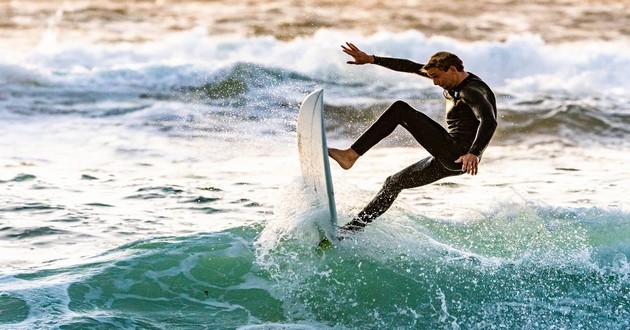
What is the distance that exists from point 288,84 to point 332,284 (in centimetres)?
1587

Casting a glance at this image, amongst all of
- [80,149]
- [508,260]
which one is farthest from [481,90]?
[80,149]

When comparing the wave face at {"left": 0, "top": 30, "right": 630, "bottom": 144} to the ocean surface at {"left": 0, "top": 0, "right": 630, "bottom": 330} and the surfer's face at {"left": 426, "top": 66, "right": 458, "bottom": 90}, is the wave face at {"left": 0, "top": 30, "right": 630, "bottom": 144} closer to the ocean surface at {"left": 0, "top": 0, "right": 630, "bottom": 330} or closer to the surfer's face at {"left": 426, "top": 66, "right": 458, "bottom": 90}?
the ocean surface at {"left": 0, "top": 0, "right": 630, "bottom": 330}

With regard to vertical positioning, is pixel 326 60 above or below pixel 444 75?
below

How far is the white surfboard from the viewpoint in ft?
25.3

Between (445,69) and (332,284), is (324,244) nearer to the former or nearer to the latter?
(332,284)

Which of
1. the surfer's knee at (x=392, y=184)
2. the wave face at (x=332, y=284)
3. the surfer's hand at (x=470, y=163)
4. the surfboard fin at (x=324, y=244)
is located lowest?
the wave face at (x=332, y=284)

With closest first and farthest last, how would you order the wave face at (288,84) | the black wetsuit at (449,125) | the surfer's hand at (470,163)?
the surfer's hand at (470,163) < the black wetsuit at (449,125) < the wave face at (288,84)

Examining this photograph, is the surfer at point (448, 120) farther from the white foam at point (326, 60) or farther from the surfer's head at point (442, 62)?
the white foam at point (326, 60)

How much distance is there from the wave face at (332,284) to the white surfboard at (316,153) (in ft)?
0.59

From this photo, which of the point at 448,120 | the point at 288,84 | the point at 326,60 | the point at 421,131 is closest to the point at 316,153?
the point at 421,131

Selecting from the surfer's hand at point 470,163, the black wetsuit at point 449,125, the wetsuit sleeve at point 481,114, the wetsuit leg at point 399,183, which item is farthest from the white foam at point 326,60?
the surfer's hand at point 470,163

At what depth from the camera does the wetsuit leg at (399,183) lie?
802cm

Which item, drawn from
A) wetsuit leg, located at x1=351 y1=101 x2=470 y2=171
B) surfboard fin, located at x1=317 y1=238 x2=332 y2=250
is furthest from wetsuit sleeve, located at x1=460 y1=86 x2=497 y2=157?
surfboard fin, located at x1=317 y1=238 x2=332 y2=250

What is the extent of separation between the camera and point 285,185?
318 inches
